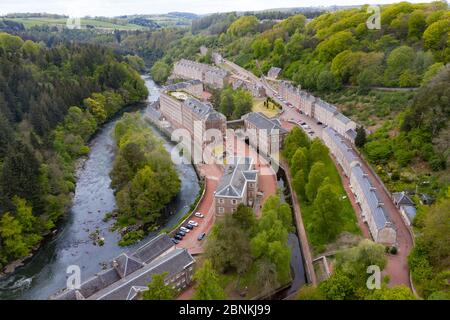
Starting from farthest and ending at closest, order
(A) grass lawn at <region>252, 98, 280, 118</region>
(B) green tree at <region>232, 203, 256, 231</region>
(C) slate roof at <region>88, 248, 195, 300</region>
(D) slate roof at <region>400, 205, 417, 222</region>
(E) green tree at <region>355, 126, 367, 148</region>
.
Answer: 1. (A) grass lawn at <region>252, 98, 280, 118</region>
2. (E) green tree at <region>355, 126, 367, 148</region>
3. (D) slate roof at <region>400, 205, 417, 222</region>
4. (B) green tree at <region>232, 203, 256, 231</region>
5. (C) slate roof at <region>88, 248, 195, 300</region>

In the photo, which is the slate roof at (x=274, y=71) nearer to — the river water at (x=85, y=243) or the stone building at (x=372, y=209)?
the river water at (x=85, y=243)

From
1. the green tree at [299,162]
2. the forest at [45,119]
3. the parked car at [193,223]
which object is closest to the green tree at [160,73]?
the forest at [45,119]

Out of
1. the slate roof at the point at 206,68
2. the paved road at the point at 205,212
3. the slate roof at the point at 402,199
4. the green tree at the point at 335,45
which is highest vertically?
the green tree at the point at 335,45

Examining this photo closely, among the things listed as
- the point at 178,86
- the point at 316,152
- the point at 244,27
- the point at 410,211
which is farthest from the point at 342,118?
the point at 244,27

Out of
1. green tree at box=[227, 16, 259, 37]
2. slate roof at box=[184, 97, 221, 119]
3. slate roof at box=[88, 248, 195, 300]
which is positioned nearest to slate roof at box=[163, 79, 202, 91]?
slate roof at box=[184, 97, 221, 119]

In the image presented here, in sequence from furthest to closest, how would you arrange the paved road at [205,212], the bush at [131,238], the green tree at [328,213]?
the bush at [131,238]
the paved road at [205,212]
the green tree at [328,213]

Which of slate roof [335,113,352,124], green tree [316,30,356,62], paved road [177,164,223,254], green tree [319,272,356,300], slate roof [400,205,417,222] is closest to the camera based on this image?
green tree [319,272,356,300]

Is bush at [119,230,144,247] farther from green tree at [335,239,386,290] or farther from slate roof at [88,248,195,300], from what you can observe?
green tree at [335,239,386,290]
